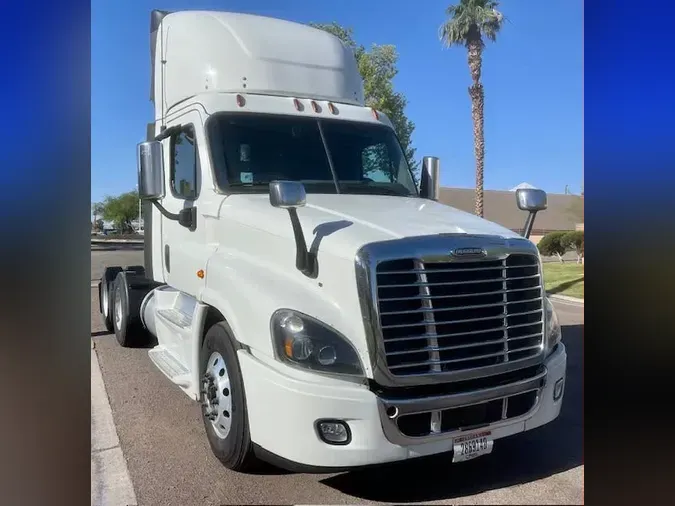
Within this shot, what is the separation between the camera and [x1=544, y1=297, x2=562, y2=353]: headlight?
356 cm

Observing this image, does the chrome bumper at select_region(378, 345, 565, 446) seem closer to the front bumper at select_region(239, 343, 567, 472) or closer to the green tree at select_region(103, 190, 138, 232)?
the front bumper at select_region(239, 343, 567, 472)

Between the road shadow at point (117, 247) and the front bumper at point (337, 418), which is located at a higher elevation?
the road shadow at point (117, 247)

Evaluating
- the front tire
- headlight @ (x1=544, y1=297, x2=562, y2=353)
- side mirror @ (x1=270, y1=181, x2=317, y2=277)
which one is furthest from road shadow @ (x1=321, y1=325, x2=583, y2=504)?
side mirror @ (x1=270, y1=181, x2=317, y2=277)

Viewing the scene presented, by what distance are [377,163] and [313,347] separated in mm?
2160

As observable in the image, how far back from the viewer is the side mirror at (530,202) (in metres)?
3.79

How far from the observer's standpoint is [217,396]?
356cm

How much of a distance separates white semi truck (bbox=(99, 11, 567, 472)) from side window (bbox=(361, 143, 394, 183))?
0.05 feet

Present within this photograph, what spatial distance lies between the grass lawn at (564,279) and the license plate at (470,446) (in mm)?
1003

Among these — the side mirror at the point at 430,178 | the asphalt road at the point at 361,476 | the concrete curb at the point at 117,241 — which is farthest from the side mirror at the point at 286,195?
the side mirror at the point at 430,178

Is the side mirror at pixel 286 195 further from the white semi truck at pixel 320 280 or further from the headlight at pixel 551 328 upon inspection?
the headlight at pixel 551 328

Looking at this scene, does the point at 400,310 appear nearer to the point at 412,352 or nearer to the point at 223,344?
the point at 412,352
